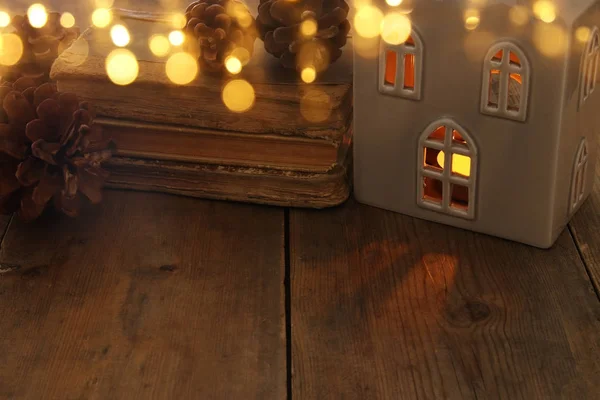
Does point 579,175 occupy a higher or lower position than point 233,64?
lower

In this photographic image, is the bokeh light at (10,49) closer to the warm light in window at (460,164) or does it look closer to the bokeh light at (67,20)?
the bokeh light at (67,20)

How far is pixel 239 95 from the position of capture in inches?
38.4

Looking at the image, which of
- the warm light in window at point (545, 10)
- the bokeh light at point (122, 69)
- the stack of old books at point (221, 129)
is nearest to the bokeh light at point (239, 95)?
the stack of old books at point (221, 129)

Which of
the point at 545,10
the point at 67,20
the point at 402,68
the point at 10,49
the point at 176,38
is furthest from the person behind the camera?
the point at 67,20

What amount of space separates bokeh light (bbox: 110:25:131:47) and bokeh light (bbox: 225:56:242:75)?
142mm

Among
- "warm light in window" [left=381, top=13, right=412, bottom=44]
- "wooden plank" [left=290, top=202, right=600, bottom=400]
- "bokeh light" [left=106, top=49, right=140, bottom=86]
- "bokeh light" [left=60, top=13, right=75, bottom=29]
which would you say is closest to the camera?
"wooden plank" [left=290, top=202, right=600, bottom=400]

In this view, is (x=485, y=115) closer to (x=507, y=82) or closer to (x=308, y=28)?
(x=507, y=82)

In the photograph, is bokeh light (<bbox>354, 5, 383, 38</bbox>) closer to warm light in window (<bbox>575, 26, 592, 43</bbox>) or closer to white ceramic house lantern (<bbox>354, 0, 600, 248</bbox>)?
white ceramic house lantern (<bbox>354, 0, 600, 248</bbox>)

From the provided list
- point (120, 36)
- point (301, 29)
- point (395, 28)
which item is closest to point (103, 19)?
point (120, 36)

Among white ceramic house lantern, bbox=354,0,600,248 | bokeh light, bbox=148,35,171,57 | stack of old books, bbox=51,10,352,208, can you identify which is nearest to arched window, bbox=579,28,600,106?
white ceramic house lantern, bbox=354,0,600,248

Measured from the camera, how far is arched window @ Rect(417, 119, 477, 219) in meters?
0.92

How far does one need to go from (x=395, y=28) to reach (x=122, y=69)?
0.31 m

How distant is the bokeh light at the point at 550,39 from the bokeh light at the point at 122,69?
44 centimetres

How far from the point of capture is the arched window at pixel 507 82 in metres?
0.84
